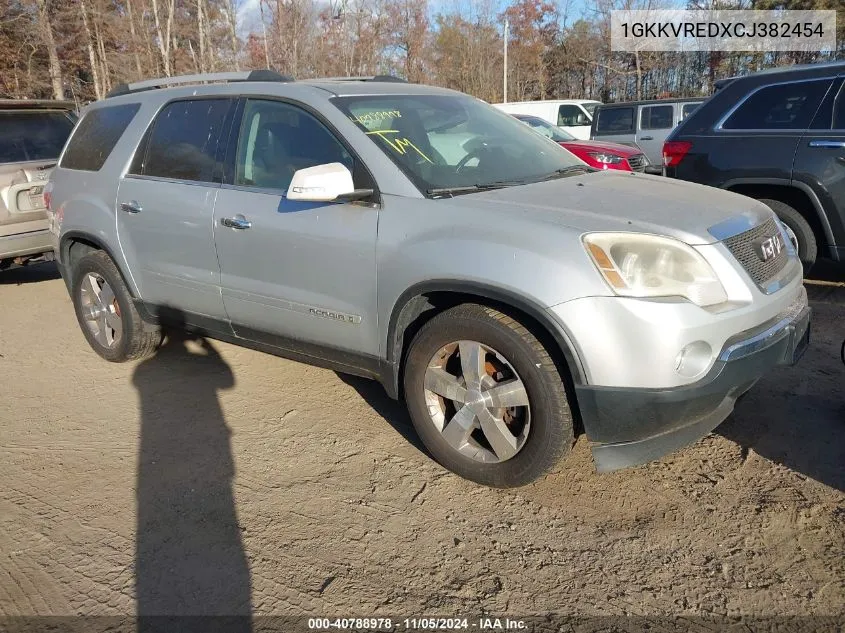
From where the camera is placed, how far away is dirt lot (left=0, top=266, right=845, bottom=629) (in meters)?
2.39

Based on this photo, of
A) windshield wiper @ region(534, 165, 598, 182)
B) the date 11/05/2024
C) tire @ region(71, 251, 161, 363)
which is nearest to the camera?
the date 11/05/2024

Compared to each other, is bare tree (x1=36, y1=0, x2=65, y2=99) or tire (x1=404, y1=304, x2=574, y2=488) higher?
bare tree (x1=36, y1=0, x2=65, y2=99)

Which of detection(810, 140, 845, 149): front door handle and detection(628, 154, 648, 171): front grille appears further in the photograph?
detection(628, 154, 648, 171): front grille

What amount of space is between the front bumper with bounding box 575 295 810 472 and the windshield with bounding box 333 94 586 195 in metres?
1.25

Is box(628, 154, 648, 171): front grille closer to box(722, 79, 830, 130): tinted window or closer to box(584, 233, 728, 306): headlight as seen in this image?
box(722, 79, 830, 130): tinted window

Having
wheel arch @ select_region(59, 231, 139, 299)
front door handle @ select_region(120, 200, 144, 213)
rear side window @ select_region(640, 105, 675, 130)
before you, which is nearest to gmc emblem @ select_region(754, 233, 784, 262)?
front door handle @ select_region(120, 200, 144, 213)

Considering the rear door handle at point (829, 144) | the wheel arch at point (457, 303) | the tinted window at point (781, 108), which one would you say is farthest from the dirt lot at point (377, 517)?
the tinted window at point (781, 108)

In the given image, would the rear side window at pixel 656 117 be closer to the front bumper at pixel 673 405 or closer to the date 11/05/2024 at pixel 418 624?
the front bumper at pixel 673 405

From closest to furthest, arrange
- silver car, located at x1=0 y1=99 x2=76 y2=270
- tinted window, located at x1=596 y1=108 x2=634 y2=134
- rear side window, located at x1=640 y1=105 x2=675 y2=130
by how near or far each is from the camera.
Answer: silver car, located at x1=0 y1=99 x2=76 y2=270
rear side window, located at x1=640 y1=105 x2=675 y2=130
tinted window, located at x1=596 y1=108 x2=634 y2=134

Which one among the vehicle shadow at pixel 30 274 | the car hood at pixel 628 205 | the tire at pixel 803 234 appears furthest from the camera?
the vehicle shadow at pixel 30 274

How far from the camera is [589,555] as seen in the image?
256cm

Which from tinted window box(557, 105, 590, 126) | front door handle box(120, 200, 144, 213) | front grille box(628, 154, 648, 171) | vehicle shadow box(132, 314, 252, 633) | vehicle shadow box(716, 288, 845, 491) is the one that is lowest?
vehicle shadow box(132, 314, 252, 633)

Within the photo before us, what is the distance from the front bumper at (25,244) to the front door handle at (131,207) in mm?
2466

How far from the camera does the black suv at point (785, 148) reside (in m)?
5.18
